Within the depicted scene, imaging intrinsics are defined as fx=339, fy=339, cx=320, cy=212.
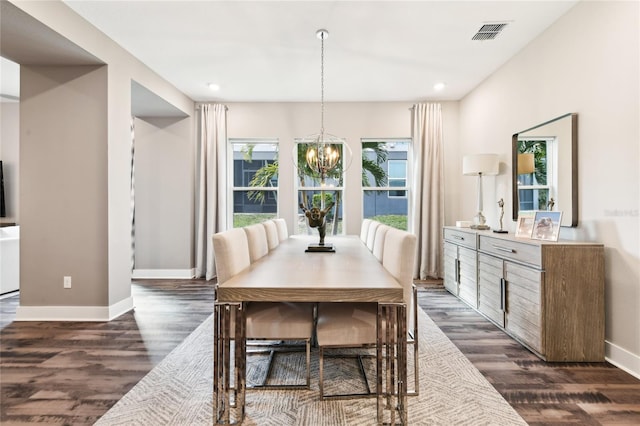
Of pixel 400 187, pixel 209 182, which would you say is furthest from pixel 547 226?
pixel 209 182

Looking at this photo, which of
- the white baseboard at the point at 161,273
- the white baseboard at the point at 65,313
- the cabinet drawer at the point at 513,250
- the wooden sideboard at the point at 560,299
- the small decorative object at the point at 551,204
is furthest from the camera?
the white baseboard at the point at 161,273

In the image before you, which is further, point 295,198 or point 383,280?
point 295,198

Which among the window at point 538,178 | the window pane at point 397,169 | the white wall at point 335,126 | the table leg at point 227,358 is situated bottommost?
the table leg at point 227,358

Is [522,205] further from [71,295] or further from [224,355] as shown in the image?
[71,295]

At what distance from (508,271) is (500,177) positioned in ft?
5.14

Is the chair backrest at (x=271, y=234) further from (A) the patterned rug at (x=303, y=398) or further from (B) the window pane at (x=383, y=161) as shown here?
(B) the window pane at (x=383, y=161)

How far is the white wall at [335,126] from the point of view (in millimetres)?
5195

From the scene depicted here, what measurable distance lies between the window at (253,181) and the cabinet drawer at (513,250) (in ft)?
10.4

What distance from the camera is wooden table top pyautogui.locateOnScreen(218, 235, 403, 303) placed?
1619 millimetres

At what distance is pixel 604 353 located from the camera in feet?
7.80

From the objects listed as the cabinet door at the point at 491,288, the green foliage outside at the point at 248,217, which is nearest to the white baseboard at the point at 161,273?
the green foliage outside at the point at 248,217

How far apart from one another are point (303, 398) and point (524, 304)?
6.01 ft

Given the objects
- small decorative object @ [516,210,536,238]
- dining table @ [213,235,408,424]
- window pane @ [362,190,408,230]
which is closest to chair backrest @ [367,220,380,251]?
dining table @ [213,235,408,424]

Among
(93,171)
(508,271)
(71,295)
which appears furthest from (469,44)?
(71,295)
